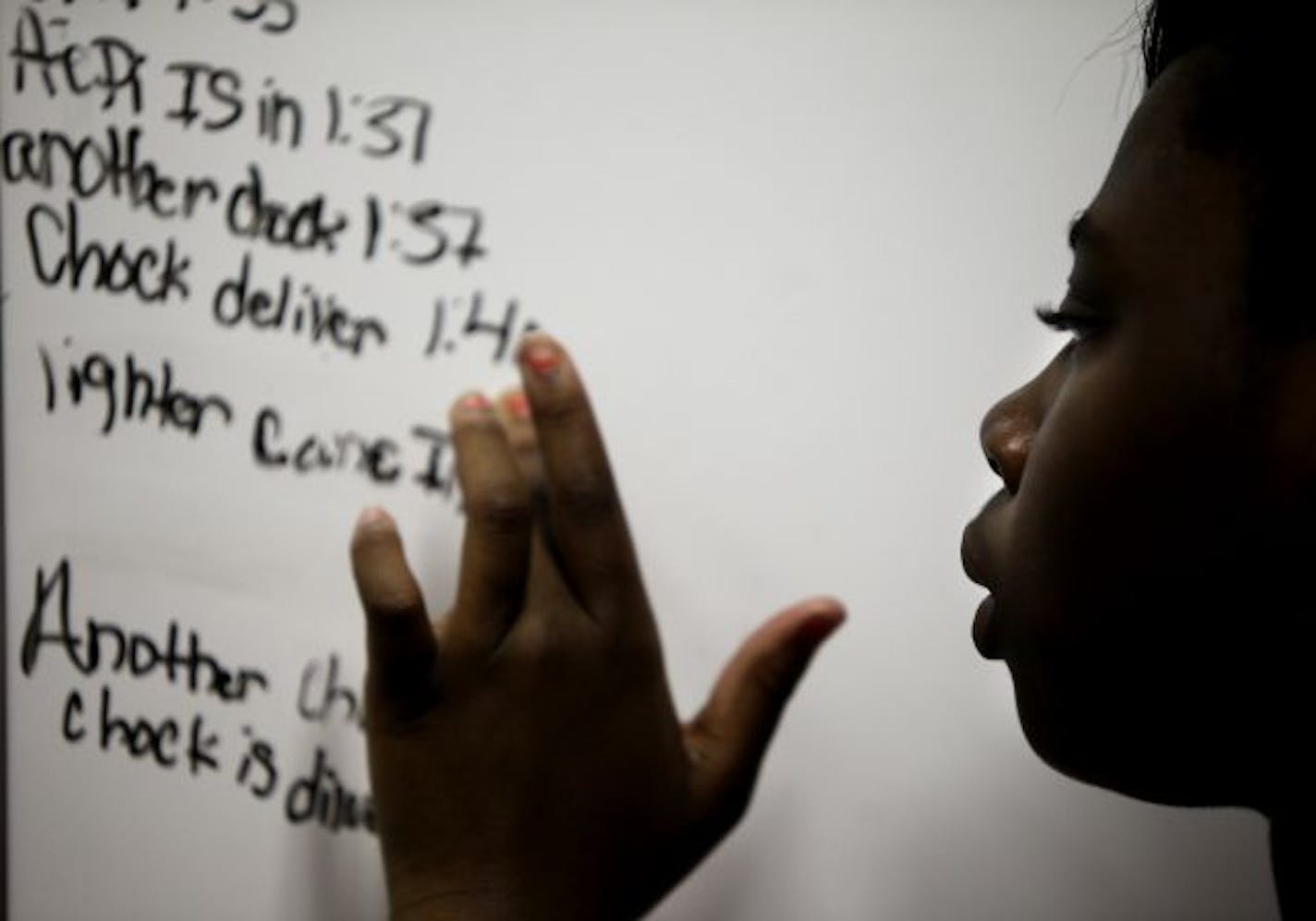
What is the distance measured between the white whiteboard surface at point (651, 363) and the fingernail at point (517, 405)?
0.03ft

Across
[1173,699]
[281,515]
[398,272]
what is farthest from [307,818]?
[1173,699]

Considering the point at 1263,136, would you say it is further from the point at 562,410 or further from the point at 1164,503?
the point at 562,410

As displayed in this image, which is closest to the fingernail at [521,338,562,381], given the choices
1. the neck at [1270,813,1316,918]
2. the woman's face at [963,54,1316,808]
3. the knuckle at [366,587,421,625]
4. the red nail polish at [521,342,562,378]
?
the red nail polish at [521,342,562,378]

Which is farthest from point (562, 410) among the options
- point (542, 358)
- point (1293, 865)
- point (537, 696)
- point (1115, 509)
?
point (1293, 865)

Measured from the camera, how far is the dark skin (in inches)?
12.8

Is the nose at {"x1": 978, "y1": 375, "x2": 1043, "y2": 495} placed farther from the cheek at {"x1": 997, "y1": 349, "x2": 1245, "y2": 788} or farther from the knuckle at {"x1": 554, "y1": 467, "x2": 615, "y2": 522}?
the knuckle at {"x1": 554, "y1": 467, "x2": 615, "y2": 522}

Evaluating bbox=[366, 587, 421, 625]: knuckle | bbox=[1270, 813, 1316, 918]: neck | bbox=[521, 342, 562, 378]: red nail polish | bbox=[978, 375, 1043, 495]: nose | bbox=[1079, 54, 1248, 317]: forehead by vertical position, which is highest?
bbox=[1079, 54, 1248, 317]: forehead

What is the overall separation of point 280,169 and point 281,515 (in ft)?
0.58

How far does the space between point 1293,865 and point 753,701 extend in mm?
233

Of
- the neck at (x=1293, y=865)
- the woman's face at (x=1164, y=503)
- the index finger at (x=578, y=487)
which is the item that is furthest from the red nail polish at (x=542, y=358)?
the neck at (x=1293, y=865)

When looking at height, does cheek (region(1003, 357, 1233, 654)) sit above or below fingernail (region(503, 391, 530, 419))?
below

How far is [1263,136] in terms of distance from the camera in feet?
1.05

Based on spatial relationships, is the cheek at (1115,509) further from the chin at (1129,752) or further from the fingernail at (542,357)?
the fingernail at (542,357)

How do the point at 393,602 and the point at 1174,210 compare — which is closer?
the point at 1174,210
